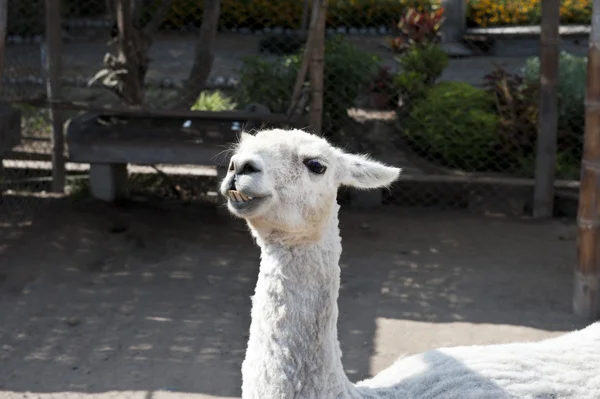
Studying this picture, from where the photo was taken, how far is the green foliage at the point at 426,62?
368 inches

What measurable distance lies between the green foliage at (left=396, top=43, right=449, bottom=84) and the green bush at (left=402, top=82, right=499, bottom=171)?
712mm

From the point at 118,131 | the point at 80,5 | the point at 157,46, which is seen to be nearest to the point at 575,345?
the point at 118,131

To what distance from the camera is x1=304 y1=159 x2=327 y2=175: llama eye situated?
9.09 ft

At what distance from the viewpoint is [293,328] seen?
2.73m

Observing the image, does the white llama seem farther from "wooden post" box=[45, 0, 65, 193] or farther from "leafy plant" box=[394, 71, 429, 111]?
"leafy plant" box=[394, 71, 429, 111]

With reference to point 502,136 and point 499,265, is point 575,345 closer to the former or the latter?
point 499,265

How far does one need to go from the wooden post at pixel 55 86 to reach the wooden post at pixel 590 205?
4427 mm

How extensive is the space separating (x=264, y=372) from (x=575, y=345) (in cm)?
122

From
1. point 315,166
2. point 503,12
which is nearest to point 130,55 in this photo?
point 315,166

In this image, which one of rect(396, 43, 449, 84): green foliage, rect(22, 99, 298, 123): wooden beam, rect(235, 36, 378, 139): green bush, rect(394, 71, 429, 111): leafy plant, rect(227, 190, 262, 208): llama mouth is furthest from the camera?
rect(396, 43, 449, 84): green foliage

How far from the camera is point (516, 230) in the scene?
7.54 meters

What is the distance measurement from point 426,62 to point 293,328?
23.0 ft

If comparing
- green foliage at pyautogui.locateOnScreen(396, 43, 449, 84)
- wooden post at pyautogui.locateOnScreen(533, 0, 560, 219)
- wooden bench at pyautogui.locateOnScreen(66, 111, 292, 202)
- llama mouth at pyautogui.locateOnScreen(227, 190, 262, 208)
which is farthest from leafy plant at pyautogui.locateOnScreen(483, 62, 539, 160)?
llama mouth at pyautogui.locateOnScreen(227, 190, 262, 208)

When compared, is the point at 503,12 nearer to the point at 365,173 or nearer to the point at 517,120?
the point at 517,120
